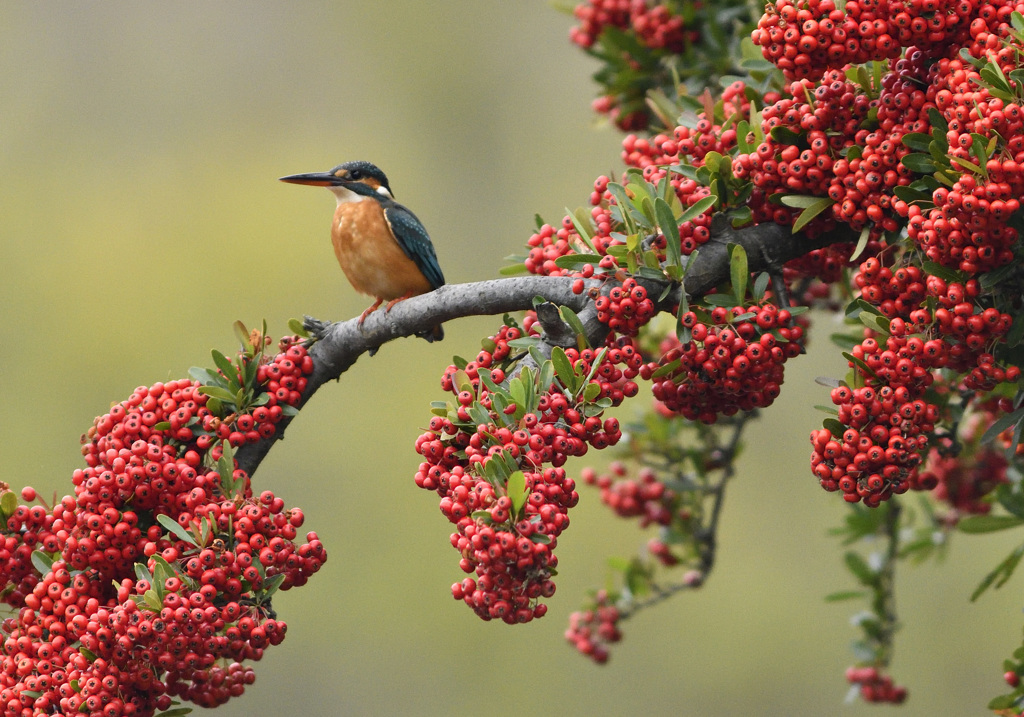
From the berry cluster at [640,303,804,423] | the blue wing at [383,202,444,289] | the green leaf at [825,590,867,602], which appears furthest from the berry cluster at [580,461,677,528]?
the berry cluster at [640,303,804,423]

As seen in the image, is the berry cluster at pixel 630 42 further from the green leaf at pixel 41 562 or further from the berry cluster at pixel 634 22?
the green leaf at pixel 41 562

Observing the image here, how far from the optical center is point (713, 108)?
2.40 m

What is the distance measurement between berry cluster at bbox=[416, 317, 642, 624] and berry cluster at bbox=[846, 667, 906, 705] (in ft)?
6.37

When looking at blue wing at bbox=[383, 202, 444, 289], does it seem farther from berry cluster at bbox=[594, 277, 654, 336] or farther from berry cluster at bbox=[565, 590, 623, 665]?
berry cluster at bbox=[565, 590, 623, 665]

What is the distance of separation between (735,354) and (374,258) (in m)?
1.43

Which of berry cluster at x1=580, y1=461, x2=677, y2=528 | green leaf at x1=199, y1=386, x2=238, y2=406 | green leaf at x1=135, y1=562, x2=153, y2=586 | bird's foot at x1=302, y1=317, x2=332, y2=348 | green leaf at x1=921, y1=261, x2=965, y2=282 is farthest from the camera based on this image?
berry cluster at x1=580, y1=461, x2=677, y2=528

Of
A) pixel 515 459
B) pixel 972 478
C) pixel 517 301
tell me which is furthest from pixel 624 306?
pixel 972 478

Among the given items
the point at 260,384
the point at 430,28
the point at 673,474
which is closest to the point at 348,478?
the point at 430,28

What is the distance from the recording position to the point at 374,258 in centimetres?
316

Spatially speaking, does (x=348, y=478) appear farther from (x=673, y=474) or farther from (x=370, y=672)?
(x=673, y=474)

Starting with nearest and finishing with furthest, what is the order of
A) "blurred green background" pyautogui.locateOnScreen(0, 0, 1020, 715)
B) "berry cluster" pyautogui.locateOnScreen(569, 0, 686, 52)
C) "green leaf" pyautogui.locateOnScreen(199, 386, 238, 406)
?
"green leaf" pyautogui.locateOnScreen(199, 386, 238, 406)
"berry cluster" pyautogui.locateOnScreen(569, 0, 686, 52)
"blurred green background" pyautogui.locateOnScreen(0, 0, 1020, 715)

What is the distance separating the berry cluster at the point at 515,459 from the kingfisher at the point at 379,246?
3.49ft

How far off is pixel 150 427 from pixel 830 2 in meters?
1.57

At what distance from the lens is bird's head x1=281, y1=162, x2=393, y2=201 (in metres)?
3.28
